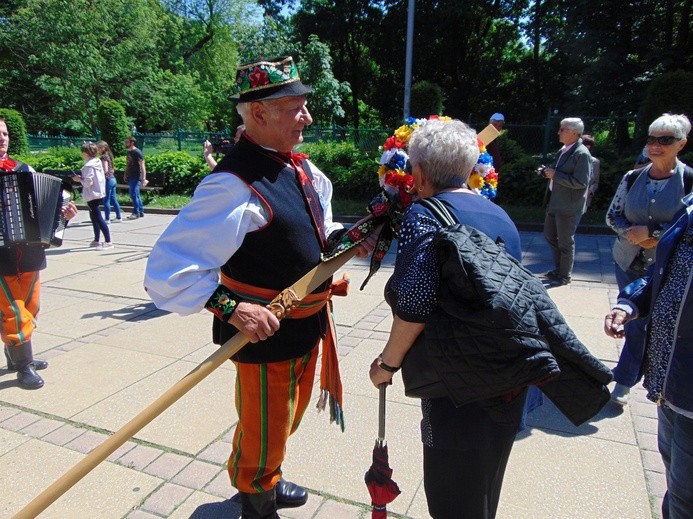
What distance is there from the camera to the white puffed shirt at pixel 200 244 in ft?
5.95

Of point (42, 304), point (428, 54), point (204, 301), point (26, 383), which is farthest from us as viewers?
point (428, 54)

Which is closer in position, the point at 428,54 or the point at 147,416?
the point at 147,416

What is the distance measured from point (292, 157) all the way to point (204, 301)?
77cm

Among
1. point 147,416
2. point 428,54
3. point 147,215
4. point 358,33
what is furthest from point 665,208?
point 358,33

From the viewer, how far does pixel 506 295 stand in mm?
1456

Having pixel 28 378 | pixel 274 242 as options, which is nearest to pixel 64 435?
pixel 28 378

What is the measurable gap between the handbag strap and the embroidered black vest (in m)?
0.57

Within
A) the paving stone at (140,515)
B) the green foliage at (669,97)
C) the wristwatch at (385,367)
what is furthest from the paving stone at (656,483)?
the green foliage at (669,97)

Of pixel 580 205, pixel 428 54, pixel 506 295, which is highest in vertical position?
pixel 428 54

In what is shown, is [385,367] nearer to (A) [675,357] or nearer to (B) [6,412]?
(A) [675,357]

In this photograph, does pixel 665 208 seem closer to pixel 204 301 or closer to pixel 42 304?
pixel 204 301

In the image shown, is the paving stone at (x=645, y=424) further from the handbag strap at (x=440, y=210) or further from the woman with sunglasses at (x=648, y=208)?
the handbag strap at (x=440, y=210)

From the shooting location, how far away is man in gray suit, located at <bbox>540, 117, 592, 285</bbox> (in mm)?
5543

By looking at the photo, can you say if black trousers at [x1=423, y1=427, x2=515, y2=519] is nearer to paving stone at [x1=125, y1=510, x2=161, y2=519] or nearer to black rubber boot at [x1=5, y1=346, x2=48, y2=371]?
paving stone at [x1=125, y1=510, x2=161, y2=519]
